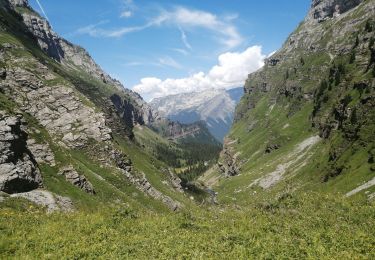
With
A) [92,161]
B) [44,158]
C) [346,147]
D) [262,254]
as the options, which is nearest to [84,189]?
[44,158]

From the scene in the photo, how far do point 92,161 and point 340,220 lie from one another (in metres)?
86.2

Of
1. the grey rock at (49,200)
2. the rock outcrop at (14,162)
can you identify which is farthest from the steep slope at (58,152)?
the grey rock at (49,200)

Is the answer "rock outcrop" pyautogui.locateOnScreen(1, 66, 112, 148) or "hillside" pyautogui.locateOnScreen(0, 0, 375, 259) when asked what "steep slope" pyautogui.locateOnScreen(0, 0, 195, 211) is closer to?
"rock outcrop" pyautogui.locateOnScreen(1, 66, 112, 148)

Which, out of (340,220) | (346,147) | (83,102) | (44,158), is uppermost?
(83,102)

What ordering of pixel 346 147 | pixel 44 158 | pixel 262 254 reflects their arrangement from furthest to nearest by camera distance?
pixel 346 147
pixel 44 158
pixel 262 254

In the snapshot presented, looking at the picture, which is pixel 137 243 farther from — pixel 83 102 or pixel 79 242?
pixel 83 102

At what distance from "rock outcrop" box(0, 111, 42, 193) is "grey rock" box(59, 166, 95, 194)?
9043mm

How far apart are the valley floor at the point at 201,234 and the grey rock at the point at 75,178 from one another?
48084 mm

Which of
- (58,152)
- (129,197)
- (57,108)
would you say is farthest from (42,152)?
(57,108)

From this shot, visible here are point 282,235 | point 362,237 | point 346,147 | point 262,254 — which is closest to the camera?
point 262,254

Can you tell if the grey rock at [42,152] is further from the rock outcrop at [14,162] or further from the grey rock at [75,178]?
the rock outcrop at [14,162]

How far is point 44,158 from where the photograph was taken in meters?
79.8

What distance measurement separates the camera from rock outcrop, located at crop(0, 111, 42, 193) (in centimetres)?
5978

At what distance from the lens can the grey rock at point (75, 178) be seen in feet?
258
